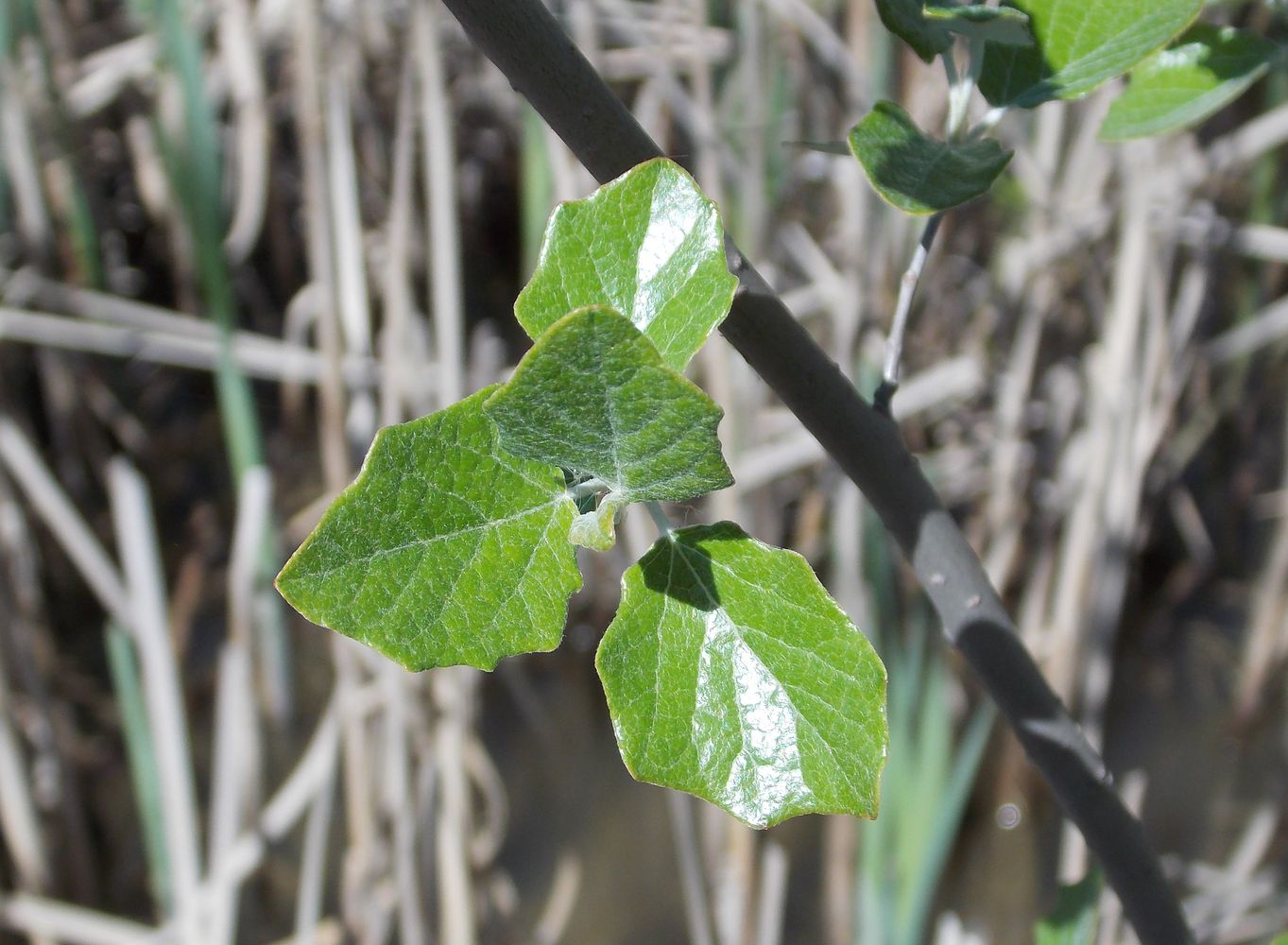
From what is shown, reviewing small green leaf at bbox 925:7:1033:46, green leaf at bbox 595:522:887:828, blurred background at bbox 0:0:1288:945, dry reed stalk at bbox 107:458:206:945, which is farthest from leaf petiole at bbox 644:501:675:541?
dry reed stalk at bbox 107:458:206:945

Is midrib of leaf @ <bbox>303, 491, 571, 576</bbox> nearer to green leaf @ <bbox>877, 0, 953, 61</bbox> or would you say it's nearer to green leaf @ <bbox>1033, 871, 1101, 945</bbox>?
green leaf @ <bbox>877, 0, 953, 61</bbox>

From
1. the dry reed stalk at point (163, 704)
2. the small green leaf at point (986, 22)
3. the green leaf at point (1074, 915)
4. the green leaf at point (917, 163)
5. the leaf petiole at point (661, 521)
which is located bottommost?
the green leaf at point (1074, 915)

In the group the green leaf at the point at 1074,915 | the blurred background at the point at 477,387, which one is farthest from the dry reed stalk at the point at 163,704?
the green leaf at the point at 1074,915

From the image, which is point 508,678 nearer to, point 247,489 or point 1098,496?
point 247,489

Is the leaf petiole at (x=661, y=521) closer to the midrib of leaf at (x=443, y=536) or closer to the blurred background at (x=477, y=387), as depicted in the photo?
the midrib of leaf at (x=443, y=536)

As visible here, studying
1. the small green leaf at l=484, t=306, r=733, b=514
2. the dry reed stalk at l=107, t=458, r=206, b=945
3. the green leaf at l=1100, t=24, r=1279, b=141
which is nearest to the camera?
the small green leaf at l=484, t=306, r=733, b=514

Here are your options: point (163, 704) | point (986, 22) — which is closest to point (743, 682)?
point (986, 22)
